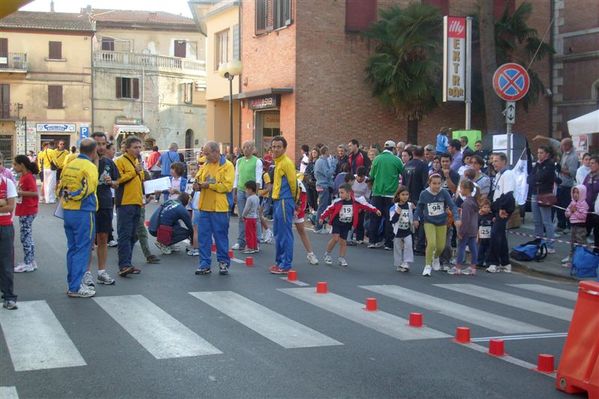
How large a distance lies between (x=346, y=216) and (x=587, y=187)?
399cm

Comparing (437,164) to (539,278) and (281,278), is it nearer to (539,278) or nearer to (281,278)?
(539,278)

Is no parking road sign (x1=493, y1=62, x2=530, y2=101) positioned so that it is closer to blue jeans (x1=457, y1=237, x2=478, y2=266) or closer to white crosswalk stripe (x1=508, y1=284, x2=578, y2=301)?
blue jeans (x1=457, y1=237, x2=478, y2=266)

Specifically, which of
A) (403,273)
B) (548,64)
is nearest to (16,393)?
(403,273)

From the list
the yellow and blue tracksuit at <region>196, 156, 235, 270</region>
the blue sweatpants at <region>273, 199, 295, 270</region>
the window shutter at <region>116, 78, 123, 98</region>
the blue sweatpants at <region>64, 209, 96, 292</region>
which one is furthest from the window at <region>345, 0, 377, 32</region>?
the window shutter at <region>116, 78, 123, 98</region>

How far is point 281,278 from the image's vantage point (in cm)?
1196

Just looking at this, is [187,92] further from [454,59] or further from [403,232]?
[403,232]

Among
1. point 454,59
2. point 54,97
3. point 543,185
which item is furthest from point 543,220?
point 54,97

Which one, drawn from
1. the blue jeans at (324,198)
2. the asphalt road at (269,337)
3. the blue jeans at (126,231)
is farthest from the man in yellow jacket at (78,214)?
the blue jeans at (324,198)

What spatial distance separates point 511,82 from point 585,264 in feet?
13.8

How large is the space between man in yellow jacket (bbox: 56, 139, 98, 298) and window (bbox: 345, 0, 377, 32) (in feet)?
64.5

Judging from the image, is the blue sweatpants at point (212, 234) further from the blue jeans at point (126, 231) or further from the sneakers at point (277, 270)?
the blue jeans at point (126, 231)

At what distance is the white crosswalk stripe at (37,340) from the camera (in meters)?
7.05

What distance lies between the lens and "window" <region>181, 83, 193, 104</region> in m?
61.3

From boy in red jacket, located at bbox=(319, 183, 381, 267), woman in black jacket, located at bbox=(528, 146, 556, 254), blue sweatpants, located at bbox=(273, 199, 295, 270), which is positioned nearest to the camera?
blue sweatpants, located at bbox=(273, 199, 295, 270)
